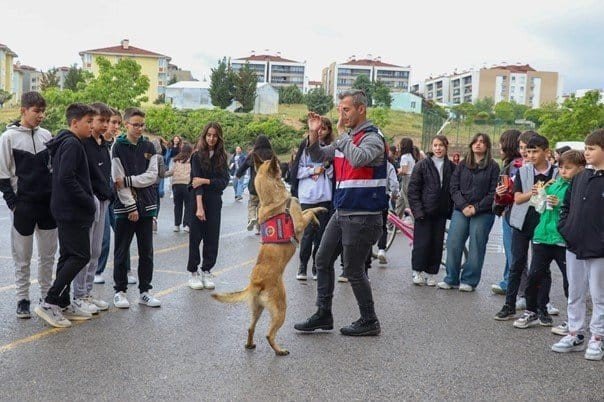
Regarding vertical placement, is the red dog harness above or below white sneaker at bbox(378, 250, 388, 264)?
above

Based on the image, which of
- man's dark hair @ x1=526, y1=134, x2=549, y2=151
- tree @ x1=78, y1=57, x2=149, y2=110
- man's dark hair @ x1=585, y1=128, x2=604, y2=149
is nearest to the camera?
man's dark hair @ x1=585, y1=128, x2=604, y2=149

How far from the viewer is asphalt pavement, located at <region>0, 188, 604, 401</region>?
452cm

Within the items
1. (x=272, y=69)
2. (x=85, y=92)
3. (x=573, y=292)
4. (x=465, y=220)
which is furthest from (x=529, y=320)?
(x=272, y=69)

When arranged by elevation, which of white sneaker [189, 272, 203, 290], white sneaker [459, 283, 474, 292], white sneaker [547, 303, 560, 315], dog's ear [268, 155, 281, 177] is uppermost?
dog's ear [268, 155, 281, 177]

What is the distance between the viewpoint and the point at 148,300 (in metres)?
6.80

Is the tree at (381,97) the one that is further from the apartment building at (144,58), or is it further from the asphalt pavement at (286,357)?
the asphalt pavement at (286,357)

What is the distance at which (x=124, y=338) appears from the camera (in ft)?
18.5

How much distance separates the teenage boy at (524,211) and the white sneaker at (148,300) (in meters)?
3.76

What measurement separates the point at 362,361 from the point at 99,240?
10.3 ft

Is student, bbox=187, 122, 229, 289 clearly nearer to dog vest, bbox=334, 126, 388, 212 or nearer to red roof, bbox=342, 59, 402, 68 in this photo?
dog vest, bbox=334, 126, 388, 212

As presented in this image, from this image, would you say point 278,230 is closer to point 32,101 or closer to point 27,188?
point 27,188

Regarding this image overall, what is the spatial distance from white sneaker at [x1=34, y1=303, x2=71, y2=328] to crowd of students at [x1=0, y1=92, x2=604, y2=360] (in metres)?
0.01

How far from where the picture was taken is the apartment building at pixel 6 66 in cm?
10856

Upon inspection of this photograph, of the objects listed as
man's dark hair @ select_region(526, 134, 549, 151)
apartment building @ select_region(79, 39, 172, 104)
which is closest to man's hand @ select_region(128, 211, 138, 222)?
man's dark hair @ select_region(526, 134, 549, 151)
